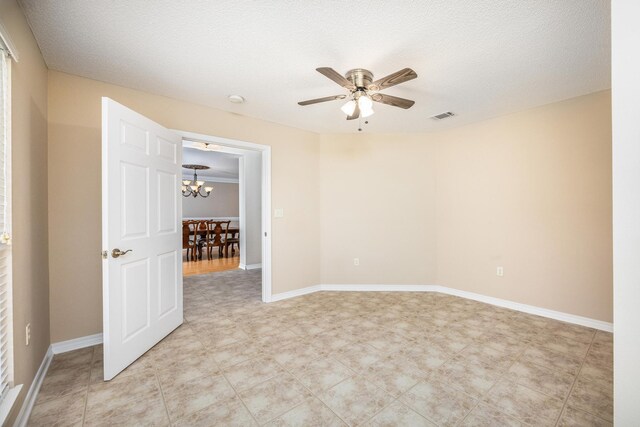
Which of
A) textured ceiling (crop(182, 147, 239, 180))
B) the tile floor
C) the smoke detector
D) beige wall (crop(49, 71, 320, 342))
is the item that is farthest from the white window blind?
textured ceiling (crop(182, 147, 239, 180))

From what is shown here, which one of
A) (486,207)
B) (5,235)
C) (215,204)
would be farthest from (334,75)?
(215,204)

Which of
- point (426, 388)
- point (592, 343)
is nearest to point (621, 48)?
point (426, 388)

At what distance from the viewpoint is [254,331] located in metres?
2.69

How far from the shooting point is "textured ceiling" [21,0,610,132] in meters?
1.63

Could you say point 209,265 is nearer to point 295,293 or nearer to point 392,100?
point 295,293

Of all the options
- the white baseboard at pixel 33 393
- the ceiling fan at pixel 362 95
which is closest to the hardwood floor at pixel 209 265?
the white baseboard at pixel 33 393

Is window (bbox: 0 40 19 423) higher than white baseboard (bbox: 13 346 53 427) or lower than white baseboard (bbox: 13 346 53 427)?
higher

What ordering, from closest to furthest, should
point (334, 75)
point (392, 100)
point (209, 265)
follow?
1. point (334, 75)
2. point (392, 100)
3. point (209, 265)

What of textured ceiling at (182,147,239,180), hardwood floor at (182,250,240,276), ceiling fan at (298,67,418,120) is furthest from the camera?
textured ceiling at (182,147,239,180)

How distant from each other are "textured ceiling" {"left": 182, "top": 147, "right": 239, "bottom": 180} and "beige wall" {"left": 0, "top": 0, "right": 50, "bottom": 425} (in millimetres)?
3790

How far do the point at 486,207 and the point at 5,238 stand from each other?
4472mm

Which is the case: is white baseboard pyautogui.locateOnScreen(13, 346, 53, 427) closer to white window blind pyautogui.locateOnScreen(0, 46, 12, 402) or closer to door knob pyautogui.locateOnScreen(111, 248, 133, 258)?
white window blind pyautogui.locateOnScreen(0, 46, 12, 402)

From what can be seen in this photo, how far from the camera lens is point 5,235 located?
1427 mm

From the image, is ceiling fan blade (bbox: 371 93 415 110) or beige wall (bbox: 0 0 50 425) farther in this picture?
ceiling fan blade (bbox: 371 93 415 110)
